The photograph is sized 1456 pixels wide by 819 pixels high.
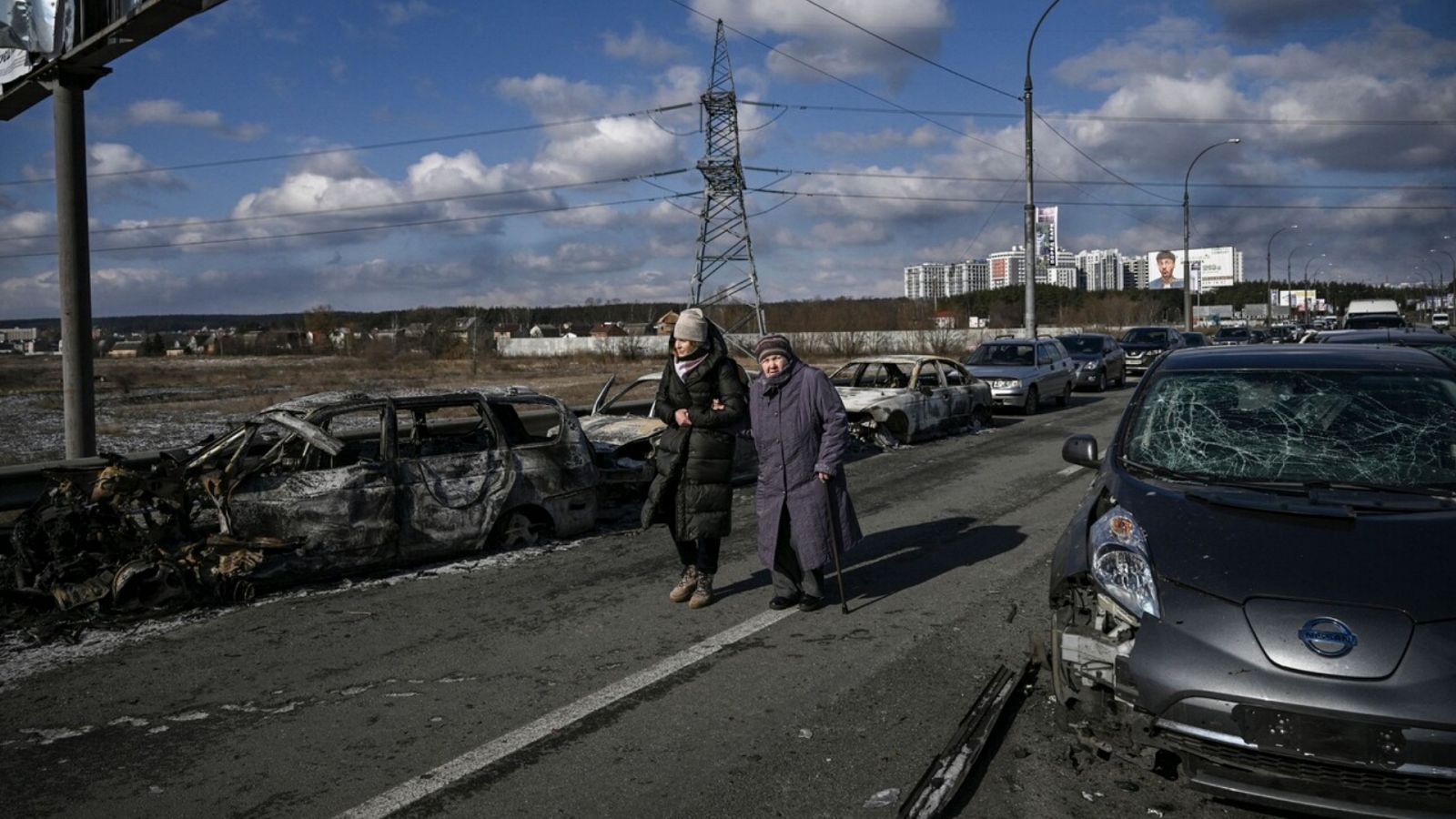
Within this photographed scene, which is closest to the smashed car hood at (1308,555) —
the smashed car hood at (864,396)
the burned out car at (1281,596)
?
the burned out car at (1281,596)

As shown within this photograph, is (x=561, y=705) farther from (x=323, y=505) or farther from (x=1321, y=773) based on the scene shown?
(x=323, y=505)

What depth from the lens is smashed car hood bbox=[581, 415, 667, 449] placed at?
11.1 m

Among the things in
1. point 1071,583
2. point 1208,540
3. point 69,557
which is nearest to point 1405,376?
point 1208,540

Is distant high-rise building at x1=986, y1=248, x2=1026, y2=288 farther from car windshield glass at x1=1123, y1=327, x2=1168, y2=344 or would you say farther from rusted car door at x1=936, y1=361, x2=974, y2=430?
rusted car door at x1=936, y1=361, x2=974, y2=430

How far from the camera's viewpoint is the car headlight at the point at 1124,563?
3609 millimetres

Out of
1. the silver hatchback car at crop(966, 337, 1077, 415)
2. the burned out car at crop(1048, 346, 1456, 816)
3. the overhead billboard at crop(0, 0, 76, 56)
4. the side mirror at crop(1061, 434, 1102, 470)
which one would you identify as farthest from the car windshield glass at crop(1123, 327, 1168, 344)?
the overhead billboard at crop(0, 0, 76, 56)

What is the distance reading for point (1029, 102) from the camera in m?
27.6

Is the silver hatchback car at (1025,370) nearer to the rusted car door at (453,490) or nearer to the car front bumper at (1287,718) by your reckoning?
the rusted car door at (453,490)

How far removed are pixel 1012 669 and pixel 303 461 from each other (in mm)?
5544

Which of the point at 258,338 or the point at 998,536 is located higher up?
the point at 258,338

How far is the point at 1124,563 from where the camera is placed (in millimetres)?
3787

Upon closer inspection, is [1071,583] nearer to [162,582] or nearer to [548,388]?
[162,582]

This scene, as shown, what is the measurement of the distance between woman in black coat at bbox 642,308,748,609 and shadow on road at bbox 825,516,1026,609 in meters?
1.09

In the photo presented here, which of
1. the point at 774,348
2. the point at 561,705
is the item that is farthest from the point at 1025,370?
the point at 561,705
